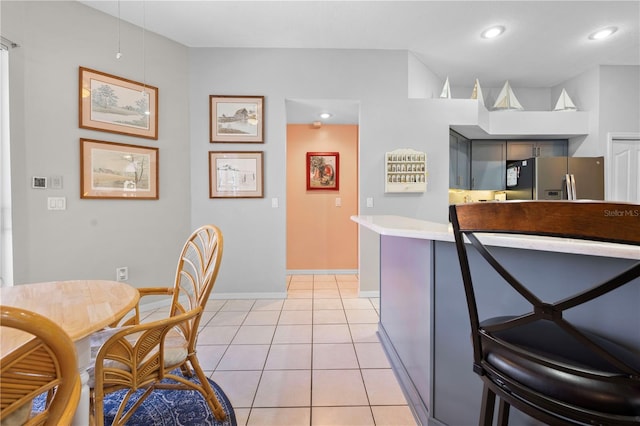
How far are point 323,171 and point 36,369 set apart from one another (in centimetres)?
403

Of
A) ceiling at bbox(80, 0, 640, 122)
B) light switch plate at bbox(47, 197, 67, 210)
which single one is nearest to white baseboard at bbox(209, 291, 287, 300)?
light switch plate at bbox(47, 197, 67, 210)

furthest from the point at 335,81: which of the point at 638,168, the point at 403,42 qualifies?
the point at 638,168

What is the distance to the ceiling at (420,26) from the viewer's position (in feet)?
8.25

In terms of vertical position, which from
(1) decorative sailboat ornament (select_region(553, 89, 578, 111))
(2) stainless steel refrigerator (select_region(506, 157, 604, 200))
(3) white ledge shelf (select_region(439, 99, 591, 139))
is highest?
(1) decorative sailboat ornament (select_region(553, 89, 578, 111))

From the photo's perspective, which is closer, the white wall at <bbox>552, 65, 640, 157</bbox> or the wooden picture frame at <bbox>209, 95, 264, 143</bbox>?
the wooden picture frame at <bbox>209, 95, 264, 143</bbox>

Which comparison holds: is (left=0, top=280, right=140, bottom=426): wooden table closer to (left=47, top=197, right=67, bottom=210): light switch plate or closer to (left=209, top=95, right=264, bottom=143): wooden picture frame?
(left=47, top=197, right=67, bottom=210): light switch plate

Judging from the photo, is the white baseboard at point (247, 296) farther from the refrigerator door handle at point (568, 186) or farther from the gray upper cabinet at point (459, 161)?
the refrigerator door handle at point (568, 186)

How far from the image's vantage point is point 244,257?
10.6ft

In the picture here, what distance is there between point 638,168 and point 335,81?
13.1 ft

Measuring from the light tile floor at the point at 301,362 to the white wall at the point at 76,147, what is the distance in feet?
3.30

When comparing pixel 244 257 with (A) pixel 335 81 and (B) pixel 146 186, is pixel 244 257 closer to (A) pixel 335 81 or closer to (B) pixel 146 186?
(B) pixel 146 186

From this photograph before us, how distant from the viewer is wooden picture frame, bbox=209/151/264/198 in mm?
3168

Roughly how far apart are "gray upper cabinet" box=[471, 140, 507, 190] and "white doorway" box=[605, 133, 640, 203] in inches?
45.1

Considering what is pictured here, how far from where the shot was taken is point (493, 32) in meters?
2.89
